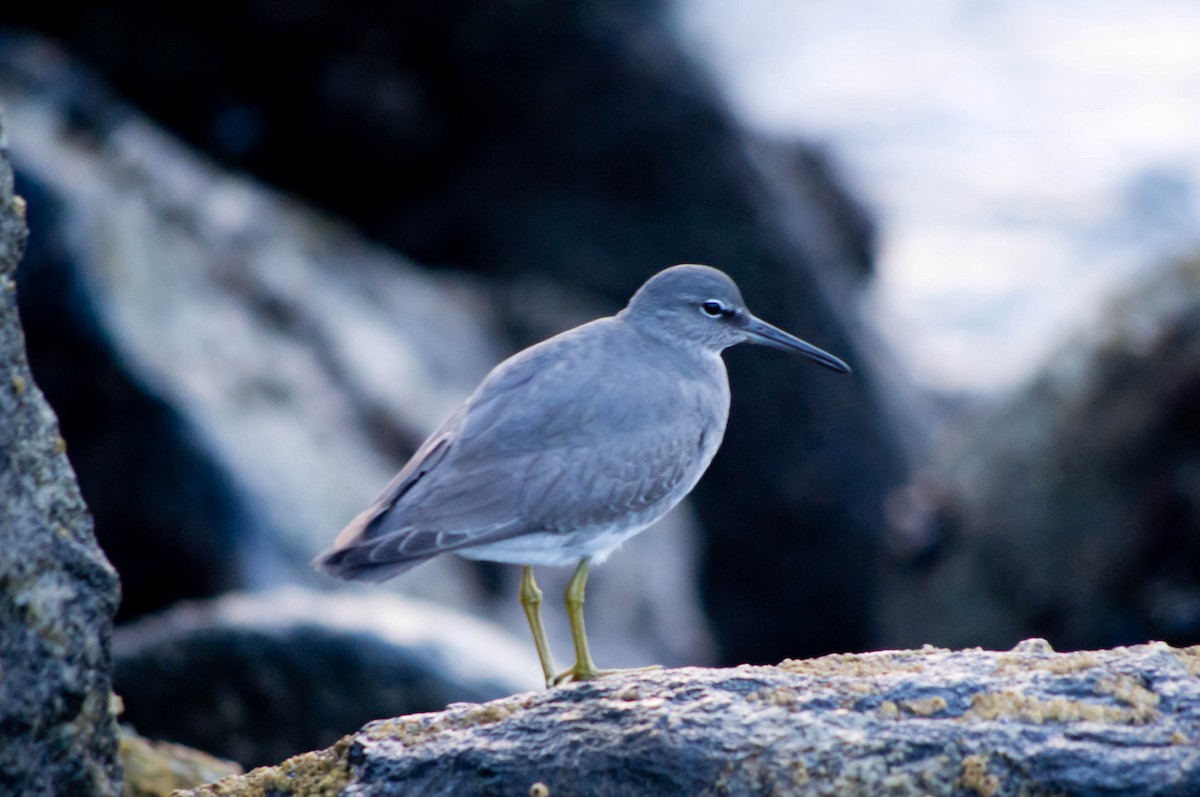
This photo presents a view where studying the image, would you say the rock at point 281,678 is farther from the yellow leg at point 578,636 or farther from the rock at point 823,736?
the rock at point 823,736

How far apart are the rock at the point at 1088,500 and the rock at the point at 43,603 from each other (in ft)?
24.6

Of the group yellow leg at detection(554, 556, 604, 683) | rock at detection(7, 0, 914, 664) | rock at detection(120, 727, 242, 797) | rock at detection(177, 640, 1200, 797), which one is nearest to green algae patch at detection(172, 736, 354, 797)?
rock at detection(177, 640, 1200, 797)

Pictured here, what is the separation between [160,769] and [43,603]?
1.59m

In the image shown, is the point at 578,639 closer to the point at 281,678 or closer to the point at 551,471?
the point at 551,471

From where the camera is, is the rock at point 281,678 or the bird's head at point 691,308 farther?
the bird's head at point 691,308

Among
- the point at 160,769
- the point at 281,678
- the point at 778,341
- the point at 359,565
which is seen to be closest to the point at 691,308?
the point at 778,341

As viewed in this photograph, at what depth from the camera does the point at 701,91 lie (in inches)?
542

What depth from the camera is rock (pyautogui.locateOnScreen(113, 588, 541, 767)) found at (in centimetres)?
693

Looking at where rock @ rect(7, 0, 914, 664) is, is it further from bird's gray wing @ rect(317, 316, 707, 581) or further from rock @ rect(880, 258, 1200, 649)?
bird's gray wing @ rect(317, 316, 707, 581)

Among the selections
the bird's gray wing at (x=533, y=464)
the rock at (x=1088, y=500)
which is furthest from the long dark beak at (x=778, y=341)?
the rock at (x=1088, y=500)

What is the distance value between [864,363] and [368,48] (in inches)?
232

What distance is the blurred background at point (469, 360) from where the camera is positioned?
9391 mm

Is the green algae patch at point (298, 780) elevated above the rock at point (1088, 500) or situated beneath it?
situated beneath

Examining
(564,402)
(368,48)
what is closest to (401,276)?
(368,48)
